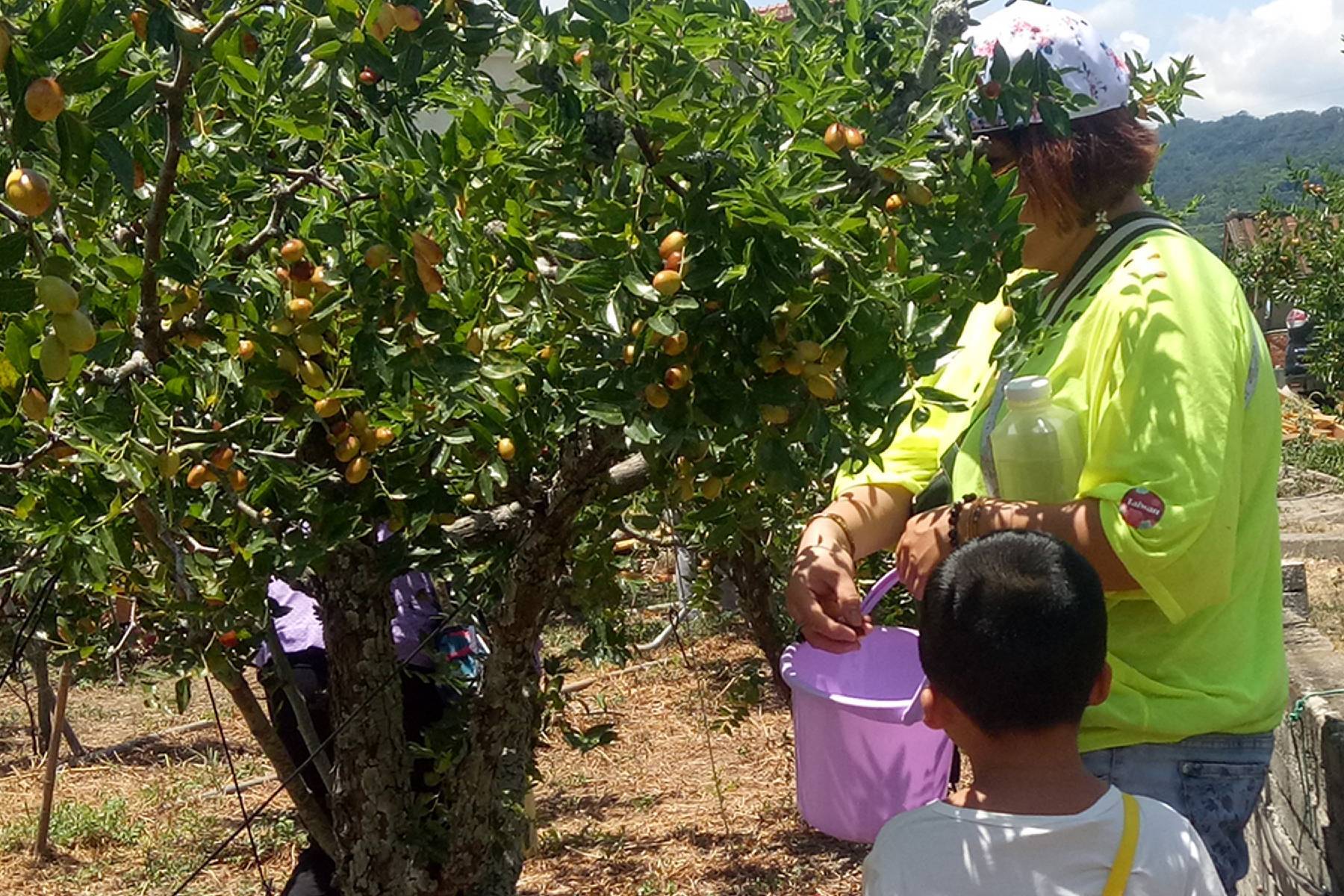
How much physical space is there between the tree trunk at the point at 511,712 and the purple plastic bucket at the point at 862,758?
16.9 inches

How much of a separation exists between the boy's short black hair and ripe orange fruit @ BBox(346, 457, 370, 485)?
0.82 metres

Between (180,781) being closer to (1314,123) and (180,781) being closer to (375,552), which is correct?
(375,552)

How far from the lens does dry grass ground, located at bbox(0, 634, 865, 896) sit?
14.8 feet

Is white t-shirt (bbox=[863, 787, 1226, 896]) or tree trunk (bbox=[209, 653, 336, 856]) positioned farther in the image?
tree trunk (bbox=[209, 653, 336, 856])

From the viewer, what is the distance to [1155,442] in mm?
1520

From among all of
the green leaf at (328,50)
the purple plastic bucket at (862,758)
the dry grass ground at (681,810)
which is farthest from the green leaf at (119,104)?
the dry grass ground at (681,810)

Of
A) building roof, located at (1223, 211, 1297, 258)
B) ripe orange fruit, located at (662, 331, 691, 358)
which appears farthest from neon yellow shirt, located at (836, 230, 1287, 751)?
building roof, located at (1223, 211, 1297, 258)

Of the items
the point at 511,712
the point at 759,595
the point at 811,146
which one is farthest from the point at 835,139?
the point at 759,595

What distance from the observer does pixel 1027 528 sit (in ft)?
5.20

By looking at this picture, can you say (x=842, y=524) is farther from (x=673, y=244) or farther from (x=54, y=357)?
(x=54, y=357)

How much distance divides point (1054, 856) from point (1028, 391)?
19.7 inches

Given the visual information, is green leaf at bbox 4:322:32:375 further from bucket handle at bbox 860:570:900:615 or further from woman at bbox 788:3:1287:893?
bucket handle at bbox 860:570:900:615

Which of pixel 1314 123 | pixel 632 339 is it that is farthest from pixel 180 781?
pixel 1314 123

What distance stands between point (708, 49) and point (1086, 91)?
1.54 ft
